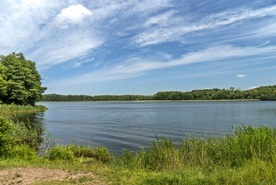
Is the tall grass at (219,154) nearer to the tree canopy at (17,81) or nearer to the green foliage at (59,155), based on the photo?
the green foliage at (59,155)

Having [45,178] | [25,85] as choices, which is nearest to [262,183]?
[45,178]

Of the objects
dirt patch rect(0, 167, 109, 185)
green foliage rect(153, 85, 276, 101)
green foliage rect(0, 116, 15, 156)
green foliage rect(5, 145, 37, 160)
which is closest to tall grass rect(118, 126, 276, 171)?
dirt patch rect(0, 167, 109, 185)

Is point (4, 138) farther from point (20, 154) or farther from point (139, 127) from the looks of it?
point (139, 127)

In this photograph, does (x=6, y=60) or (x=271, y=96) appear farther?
(x=271, y=96)

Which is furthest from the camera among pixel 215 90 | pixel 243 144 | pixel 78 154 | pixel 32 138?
pixel 215 90

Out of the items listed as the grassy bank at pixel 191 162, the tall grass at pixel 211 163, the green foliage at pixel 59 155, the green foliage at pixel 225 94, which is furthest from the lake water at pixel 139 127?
the green foliage at pixel 225 94

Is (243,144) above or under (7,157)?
above

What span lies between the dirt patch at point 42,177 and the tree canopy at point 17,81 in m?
51.4

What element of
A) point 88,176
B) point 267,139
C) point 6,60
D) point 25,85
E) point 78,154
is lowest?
point 78,154

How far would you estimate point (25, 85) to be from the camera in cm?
6519

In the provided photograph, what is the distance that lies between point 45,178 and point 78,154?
8446 mm

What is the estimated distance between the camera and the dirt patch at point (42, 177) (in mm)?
7781

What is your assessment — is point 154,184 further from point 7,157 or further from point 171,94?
point 171,94

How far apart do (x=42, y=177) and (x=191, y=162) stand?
214 inches
